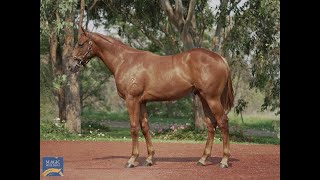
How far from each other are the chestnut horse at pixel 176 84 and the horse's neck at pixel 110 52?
0.13m

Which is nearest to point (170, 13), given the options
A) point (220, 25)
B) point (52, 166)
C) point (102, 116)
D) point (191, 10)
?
point (191, 10)

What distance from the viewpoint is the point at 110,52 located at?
9.28 meters

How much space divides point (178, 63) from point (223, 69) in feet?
2.51

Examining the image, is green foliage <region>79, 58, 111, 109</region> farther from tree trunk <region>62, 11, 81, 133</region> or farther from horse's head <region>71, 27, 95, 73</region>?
horse's head <region>71, 27, 95, 73</region>

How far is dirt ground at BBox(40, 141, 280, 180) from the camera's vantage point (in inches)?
328

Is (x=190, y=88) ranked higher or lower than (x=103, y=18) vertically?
lower

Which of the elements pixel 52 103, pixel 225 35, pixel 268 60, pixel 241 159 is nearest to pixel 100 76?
pixel 52 103

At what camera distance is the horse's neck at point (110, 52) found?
30.3 feet

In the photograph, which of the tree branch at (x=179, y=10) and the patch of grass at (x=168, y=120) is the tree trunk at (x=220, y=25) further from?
the patch of grass at (x=168, y=120)

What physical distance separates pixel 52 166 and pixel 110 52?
7.42ft

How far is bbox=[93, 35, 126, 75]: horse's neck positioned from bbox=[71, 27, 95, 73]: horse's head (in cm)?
14

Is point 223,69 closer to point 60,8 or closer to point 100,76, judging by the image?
point 60,8

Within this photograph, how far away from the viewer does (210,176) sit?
27.1ft

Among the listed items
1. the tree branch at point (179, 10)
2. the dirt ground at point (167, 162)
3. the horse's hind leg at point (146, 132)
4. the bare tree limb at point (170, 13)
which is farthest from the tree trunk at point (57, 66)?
the horse's hind leg at point (146, 132)
